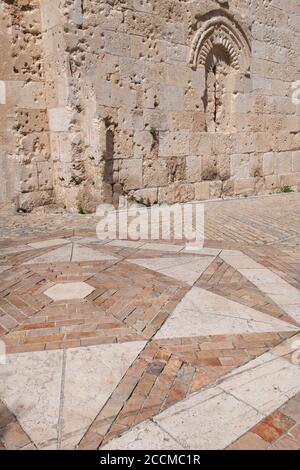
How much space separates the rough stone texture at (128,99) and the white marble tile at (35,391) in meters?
4.68

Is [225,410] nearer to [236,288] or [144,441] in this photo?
[144,441]

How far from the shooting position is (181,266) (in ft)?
12.7

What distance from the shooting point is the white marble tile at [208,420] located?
1633 mm

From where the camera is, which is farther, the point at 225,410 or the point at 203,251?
the point at 203,251

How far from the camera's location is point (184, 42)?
7629mm

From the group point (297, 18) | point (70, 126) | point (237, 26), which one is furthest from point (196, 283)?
point (297, 18)

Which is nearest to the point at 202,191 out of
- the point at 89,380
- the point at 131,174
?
the point at 131,174

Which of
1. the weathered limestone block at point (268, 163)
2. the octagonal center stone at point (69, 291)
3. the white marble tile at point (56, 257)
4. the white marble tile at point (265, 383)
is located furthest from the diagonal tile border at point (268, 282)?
the weathered limestone block at point (268, 163)

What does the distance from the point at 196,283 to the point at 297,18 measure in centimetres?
934

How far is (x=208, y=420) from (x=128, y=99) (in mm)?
6213

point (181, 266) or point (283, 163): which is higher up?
point (283, 163)

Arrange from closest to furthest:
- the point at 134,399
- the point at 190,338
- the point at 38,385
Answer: the point at 134,399 → the point at 38,385 → the point at 190,338

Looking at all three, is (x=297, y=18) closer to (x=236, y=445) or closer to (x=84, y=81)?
(x=84, y=81)

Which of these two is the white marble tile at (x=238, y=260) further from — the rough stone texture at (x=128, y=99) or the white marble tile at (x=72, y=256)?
the rough stone texture at (x=128, y=99)
